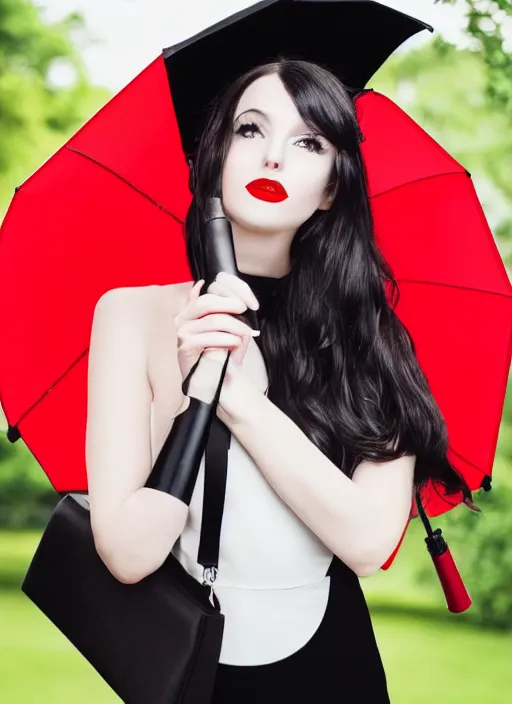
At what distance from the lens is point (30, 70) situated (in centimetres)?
471

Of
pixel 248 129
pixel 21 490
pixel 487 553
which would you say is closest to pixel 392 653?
pixel 487 553

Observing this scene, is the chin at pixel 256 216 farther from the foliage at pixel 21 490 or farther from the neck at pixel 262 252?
the foliage at pixel 21 490

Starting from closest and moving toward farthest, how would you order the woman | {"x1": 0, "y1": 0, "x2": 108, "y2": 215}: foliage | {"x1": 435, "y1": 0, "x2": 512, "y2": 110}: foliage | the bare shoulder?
the woman < the bare shoulder < {"x1": 435, "y1": 0, "x2": 512, "y2": 110}: foliage < {"x1": 0, "y1": 0, "x2": 108, "y2": 215}: foliage

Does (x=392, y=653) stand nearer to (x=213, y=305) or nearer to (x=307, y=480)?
(x=307, y=480)

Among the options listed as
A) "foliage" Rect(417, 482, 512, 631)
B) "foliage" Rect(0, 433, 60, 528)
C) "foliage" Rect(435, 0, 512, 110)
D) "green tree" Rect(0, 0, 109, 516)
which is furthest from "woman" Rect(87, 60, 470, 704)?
"foliage" Rect(0, 433, 60, 528)

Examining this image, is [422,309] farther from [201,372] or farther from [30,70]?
[30,70]

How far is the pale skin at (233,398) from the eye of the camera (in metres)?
1.38

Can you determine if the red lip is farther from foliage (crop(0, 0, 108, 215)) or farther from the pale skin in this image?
foliage (crop(0, 0, 108, 215))

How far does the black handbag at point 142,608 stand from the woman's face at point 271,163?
34 cm

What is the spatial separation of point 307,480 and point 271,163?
1.62ft

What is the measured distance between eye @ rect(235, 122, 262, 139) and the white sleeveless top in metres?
0.49

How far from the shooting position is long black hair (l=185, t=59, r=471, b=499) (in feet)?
5.20

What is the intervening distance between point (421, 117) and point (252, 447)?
3.38 metres

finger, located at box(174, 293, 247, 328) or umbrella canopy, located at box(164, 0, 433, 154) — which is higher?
umbrella canopy, located at box(164, 0, 433, 154)
